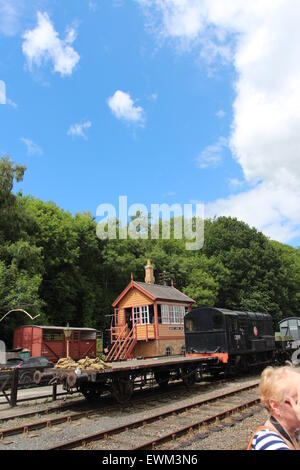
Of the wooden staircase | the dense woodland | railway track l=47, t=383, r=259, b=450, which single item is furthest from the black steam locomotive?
the dense woodland

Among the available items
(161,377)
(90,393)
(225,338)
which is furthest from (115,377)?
(225,338)

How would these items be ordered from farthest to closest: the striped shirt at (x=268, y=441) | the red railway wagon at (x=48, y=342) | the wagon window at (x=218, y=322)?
the red railway wagon at (x=48, y=342) → the wagon window at (x=218, y=322) → the striped shirt at (x=268, y=441)

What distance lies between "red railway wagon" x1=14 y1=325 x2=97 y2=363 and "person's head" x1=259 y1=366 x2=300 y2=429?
801 inches

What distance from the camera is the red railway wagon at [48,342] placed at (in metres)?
21.1

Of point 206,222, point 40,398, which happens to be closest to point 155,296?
point 40,398

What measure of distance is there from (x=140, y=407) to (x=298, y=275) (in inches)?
1858

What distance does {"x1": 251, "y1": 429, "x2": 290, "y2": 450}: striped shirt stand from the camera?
218cm

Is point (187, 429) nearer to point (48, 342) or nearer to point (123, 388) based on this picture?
point (123, 388)

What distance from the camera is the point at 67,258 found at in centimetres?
3497

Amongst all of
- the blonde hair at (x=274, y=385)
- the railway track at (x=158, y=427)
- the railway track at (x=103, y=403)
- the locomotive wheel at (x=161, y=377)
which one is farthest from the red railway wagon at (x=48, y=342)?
the blonde hair at (x=274, y=385)

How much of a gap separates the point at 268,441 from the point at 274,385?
358 millimetres

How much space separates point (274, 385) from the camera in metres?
2.46

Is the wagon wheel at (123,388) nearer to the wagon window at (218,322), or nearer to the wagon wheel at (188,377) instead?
the wagon wheel at (188,377)

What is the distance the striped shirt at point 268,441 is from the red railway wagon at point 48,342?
20.5 meters
